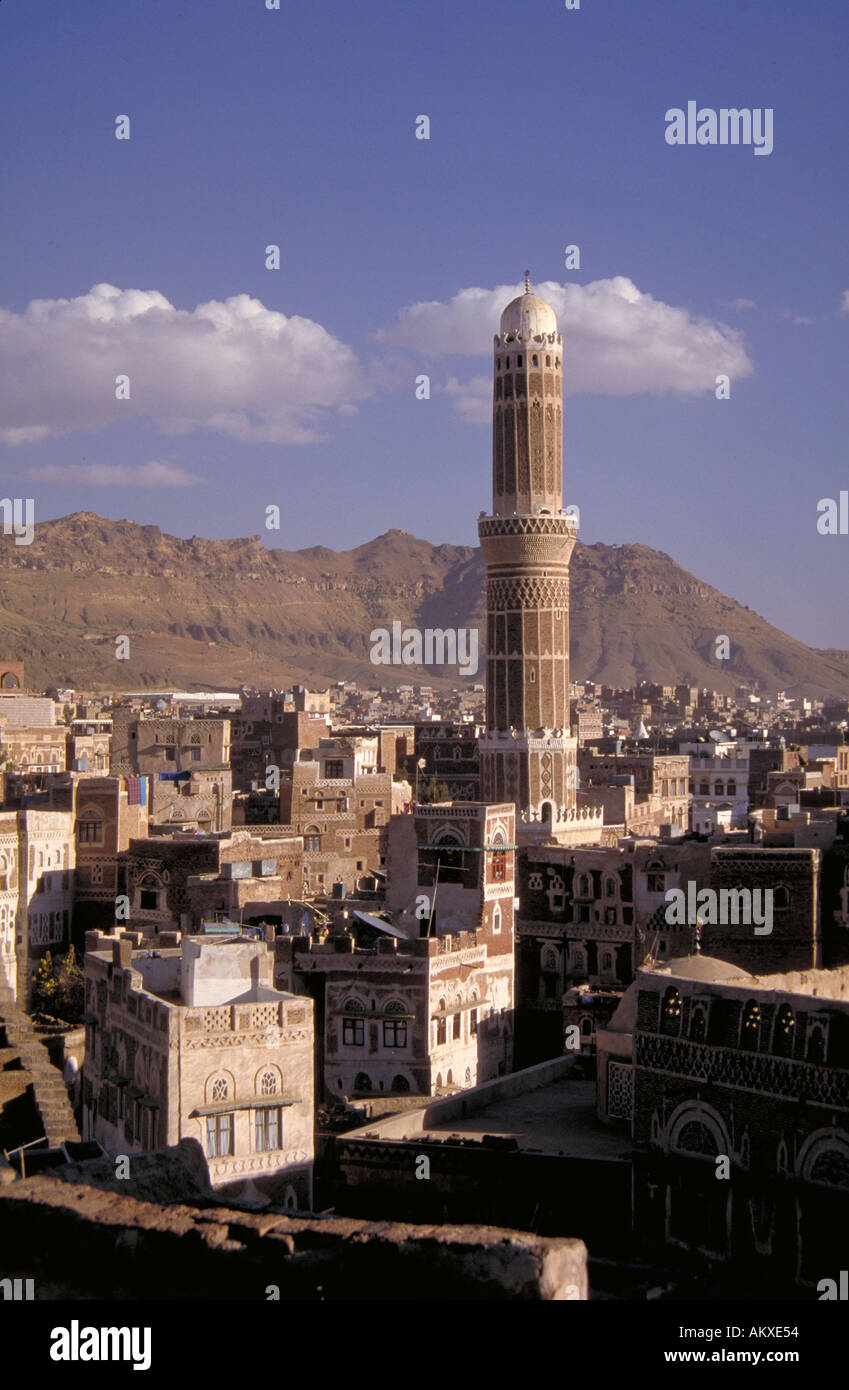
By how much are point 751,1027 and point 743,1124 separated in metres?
1.38

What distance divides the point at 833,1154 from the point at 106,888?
2730cm

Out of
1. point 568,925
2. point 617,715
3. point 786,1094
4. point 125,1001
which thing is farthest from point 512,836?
point 617,715

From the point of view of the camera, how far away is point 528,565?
6475 centimetres

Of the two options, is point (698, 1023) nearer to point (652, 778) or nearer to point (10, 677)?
point (652, 778)

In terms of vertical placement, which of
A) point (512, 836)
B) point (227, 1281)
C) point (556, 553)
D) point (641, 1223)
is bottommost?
point (641, 1223)

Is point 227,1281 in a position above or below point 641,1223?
above

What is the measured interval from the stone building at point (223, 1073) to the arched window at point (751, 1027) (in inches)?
253

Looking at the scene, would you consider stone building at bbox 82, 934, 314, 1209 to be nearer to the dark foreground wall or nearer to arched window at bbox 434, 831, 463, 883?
the dark foreground wall

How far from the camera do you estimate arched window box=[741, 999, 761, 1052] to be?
25266 millimetres

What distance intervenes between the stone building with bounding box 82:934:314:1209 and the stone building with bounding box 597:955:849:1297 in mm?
5107

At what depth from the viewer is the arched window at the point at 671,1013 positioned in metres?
26.9

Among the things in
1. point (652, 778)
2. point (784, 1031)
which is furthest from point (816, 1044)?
point (652, 778)

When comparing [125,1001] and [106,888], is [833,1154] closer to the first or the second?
[125,1001]
